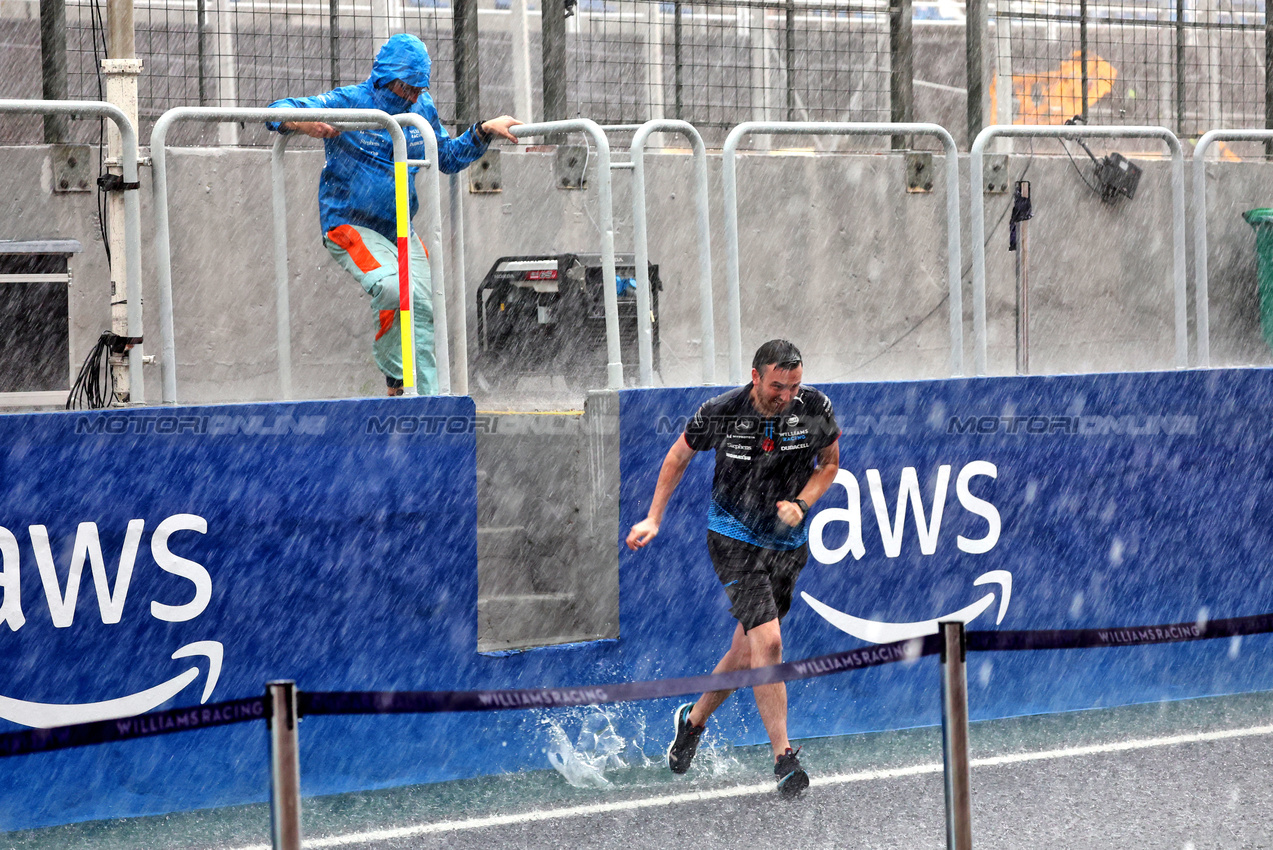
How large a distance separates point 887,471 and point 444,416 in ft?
7.22

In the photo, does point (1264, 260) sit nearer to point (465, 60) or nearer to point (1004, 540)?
point (1004, 540)

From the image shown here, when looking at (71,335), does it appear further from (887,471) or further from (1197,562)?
(1197,562)

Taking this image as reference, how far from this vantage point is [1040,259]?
12.4m

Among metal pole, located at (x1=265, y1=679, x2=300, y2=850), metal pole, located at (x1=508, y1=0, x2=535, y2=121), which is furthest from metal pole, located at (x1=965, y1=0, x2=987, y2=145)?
metal pole, located at (x1=265, y1=679, x2=300, y2=850)

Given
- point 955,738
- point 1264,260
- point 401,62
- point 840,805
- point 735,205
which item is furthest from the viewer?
point 1264,260

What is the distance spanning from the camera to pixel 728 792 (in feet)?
21.9

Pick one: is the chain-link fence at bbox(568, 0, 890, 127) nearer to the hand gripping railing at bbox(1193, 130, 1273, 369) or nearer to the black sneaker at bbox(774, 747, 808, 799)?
the hand gripping railing at bbox(1193, 130, 1273, 369)

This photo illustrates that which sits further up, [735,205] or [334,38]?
[334,38]

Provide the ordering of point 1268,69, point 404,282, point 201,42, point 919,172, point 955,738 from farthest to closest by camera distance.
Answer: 1. point 1268,69
2. point 919,172
3. point 201,42
4. point 404,282
5. point 955,738

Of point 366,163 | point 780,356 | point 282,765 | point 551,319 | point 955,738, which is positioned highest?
point 366,163

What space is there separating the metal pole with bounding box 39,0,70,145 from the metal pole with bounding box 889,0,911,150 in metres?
6.06

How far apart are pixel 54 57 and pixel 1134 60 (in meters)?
9.71

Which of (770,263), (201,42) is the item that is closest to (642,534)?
(770,263)

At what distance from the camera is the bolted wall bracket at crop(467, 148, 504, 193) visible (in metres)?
10.5
